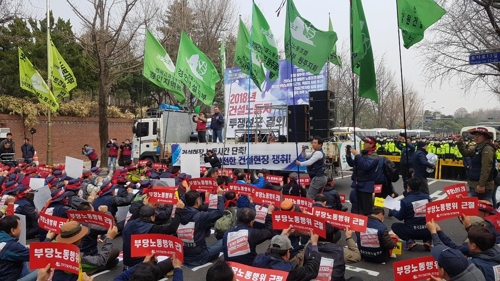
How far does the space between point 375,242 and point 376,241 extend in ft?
0.08

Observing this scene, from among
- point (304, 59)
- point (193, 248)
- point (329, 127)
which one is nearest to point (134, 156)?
point (329, 127)

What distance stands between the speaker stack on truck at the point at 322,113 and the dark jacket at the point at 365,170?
A: 5.19 meters

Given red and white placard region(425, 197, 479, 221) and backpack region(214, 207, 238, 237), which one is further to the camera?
backpack region(214, 207, 238, 237)

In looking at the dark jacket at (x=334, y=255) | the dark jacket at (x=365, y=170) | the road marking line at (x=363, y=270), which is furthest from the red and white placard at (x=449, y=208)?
the dark jacket at (x=365, y=170)

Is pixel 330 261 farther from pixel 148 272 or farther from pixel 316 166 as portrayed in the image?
pixel 316 166

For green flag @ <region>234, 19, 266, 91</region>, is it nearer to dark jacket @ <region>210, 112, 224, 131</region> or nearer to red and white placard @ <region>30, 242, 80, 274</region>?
dark jacket @ <region>210, 112, 224, 131</region>

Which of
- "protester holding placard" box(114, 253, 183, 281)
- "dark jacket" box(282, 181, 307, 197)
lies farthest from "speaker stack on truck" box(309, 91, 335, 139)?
"protester holding placard" box(114, 253, 183, 281)

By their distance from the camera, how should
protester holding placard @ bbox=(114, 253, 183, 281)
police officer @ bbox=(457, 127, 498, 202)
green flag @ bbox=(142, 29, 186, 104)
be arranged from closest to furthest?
protester holding placard @ bbox=(114, 253, 183, 281)
police officer @ bbox=(457, 127, 498, 202)
green flag @ bbox=(142, 29, 186, 104)

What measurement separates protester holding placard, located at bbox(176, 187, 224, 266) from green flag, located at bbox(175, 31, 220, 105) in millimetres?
5167

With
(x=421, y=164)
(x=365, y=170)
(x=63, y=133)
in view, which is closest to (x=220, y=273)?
(x=365, y=170)

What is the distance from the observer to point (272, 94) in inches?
759

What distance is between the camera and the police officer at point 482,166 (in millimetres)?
6598

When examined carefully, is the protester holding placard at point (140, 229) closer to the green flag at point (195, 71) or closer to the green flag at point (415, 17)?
the green flag at point (415, 17)

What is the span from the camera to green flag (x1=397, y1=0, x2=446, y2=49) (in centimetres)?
691
